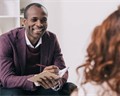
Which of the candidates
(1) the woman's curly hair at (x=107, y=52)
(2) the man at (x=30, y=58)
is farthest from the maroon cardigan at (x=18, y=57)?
(1) the woman's curly hair at (x=107, y=52)

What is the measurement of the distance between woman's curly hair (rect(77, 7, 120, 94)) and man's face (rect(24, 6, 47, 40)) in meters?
1.51

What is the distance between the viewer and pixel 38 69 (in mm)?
2350

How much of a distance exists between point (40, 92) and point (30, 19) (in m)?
0.64

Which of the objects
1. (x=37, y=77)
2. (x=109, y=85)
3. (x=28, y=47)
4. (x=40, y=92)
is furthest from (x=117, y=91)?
(x=28, y=47)

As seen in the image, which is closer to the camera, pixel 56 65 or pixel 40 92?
pixel 40 92

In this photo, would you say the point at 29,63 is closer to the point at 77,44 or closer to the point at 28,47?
the point at 28,47

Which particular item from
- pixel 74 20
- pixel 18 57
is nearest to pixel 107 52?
pixel 18 57

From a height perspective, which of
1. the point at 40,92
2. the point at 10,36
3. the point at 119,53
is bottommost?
the point at 40,92

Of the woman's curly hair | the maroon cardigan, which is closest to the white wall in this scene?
the maroon cardigan

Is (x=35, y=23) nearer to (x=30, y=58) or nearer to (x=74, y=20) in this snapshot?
(x=30, y=58)

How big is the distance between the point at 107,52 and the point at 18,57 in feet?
5.01

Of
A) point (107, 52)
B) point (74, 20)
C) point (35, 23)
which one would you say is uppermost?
point (107, 52)

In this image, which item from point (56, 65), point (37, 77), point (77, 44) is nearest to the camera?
point (37, 77)

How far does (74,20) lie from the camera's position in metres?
3.27
